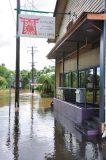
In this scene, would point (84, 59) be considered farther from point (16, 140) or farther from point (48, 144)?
point (48, 144)

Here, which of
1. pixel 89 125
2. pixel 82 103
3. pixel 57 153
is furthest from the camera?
pixel 82 103

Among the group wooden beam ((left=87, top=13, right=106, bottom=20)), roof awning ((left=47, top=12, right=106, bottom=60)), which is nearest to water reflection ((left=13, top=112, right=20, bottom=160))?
roof awning ((left=47, top=12, right=106, bottom=60))

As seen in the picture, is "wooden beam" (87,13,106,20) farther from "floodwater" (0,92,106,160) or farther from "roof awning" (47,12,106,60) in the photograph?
"floodwater" (0,92,106,160)

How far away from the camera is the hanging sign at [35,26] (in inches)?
644

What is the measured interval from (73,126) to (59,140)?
3461mm

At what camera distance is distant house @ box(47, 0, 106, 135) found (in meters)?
12.4

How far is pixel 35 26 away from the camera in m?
16.5

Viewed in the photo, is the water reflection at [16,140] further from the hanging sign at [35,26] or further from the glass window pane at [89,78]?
the glass window pane at [89,78]

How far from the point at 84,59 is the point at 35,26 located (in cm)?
392

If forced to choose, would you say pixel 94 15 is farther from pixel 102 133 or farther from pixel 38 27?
pixel 38 27

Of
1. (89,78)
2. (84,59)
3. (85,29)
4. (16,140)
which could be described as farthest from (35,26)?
(16,140)

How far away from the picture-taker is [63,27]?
25.0 metres

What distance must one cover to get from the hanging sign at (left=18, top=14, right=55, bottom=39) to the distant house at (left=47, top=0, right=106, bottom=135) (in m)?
0.85

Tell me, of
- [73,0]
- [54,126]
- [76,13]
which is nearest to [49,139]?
[54,126]
